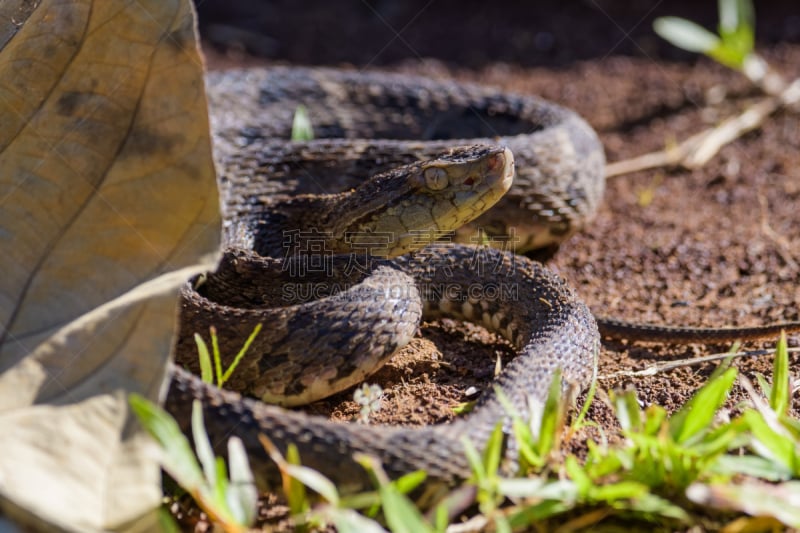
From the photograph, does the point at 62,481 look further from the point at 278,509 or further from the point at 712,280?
the point at 712,280

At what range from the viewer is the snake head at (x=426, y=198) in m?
4.53

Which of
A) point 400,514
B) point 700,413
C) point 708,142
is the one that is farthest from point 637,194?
point 400,514

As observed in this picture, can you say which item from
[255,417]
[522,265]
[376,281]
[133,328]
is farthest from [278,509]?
[522,265]

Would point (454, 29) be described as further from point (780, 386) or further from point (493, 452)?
point (493, 452)

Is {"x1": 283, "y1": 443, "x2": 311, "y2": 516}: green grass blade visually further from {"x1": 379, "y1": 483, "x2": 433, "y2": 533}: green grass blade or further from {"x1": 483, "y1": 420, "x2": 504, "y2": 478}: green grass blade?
{"x1": 483, "y1": 420, "x2": 504, "y2": 478}: green grass blade

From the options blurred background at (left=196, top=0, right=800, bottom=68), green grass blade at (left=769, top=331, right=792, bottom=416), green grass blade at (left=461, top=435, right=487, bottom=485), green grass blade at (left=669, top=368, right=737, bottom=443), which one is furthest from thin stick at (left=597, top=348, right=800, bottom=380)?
blurred background at (left=196, top=0, right=800, bottom=68)

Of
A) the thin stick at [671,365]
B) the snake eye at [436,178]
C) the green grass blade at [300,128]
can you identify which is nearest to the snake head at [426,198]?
the snake eye at [436,178]

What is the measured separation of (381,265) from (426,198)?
0.50 m

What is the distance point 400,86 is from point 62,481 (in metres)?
5.52

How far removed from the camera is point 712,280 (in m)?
5.32

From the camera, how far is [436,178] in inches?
182

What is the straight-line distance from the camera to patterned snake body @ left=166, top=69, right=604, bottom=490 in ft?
10.3

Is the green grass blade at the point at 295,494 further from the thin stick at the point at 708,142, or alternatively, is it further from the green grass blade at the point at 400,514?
the thin stick at the point at 708,142

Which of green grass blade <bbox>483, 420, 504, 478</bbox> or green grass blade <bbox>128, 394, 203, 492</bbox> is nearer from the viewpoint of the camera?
green grass blade <bbox>128, 394, 203, 492</bbox>
